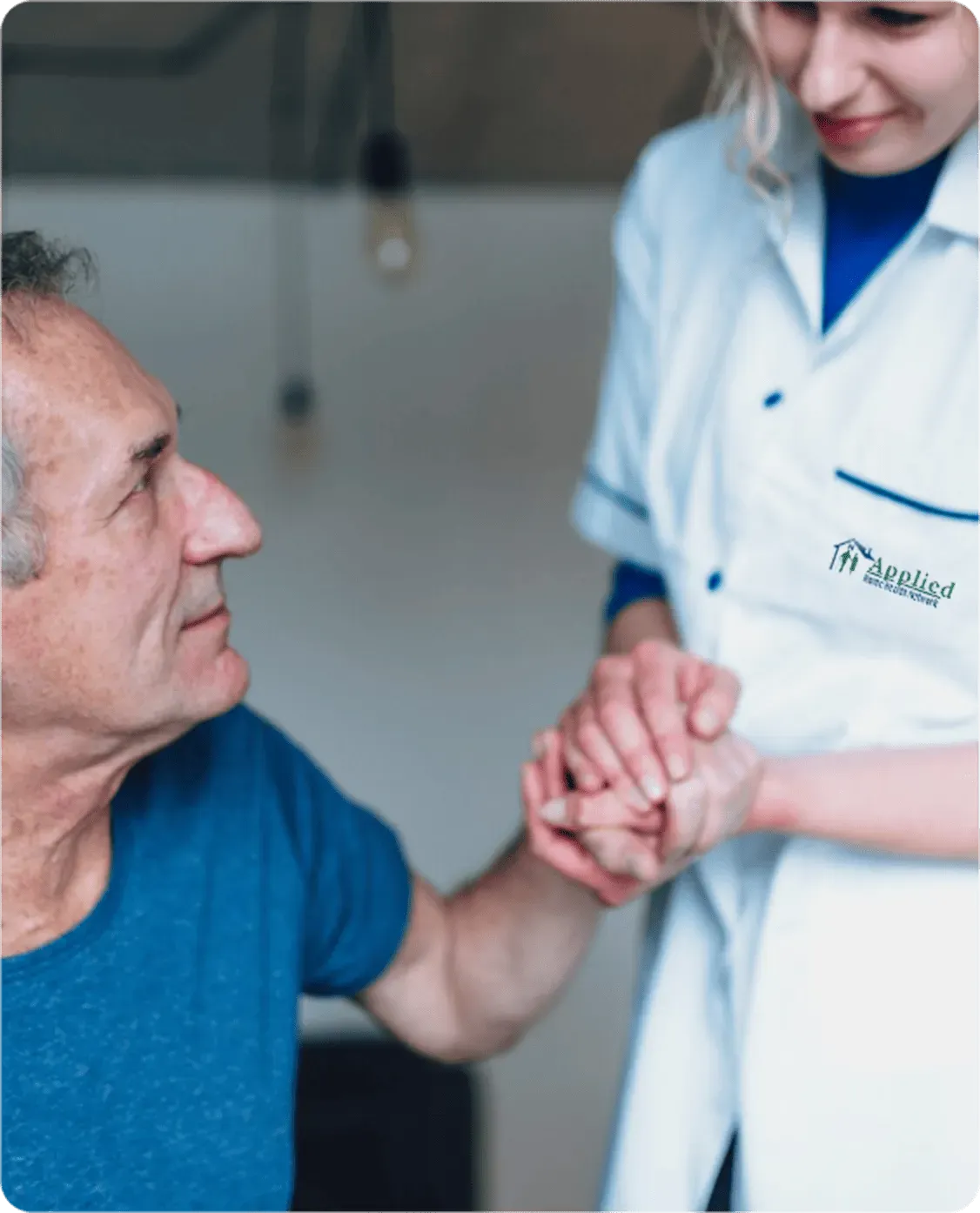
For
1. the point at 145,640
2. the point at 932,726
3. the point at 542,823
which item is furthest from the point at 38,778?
the point at 932,726

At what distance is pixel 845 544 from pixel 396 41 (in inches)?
60.2

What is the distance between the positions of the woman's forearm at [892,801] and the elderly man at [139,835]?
0.17ft

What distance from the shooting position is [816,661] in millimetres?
1274

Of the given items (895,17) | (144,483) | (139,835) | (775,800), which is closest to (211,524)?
(144,483)

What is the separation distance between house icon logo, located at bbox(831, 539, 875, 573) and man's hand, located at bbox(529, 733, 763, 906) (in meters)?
0.16

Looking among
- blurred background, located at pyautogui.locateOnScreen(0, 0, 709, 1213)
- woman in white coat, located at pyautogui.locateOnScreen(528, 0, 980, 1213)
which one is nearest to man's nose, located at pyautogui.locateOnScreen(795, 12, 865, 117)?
woman in white coat, located at pyautogui.locateOnScreen(528, 0, 980, 1213)

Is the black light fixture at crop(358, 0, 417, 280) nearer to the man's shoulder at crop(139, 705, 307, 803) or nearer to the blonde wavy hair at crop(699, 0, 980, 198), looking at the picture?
the blonde wavy hair at crop(699, 0, 980, 198)

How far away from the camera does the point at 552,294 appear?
3428mm

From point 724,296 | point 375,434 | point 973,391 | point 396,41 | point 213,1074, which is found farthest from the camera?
point 375,434

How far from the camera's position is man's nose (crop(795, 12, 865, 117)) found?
3.52ft

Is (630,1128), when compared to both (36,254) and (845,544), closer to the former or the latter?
(845,544)

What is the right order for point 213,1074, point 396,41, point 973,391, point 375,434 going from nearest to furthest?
point 973,391
point 213,1074
point 396,41
point 375,434

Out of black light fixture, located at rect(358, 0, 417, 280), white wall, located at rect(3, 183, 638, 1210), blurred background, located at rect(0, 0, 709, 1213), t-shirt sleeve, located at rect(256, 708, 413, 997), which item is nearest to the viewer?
t-shirt sleeve, located at rect(256, 708, 413, 997)

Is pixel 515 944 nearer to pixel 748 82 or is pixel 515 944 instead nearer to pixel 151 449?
pixel 151 449
